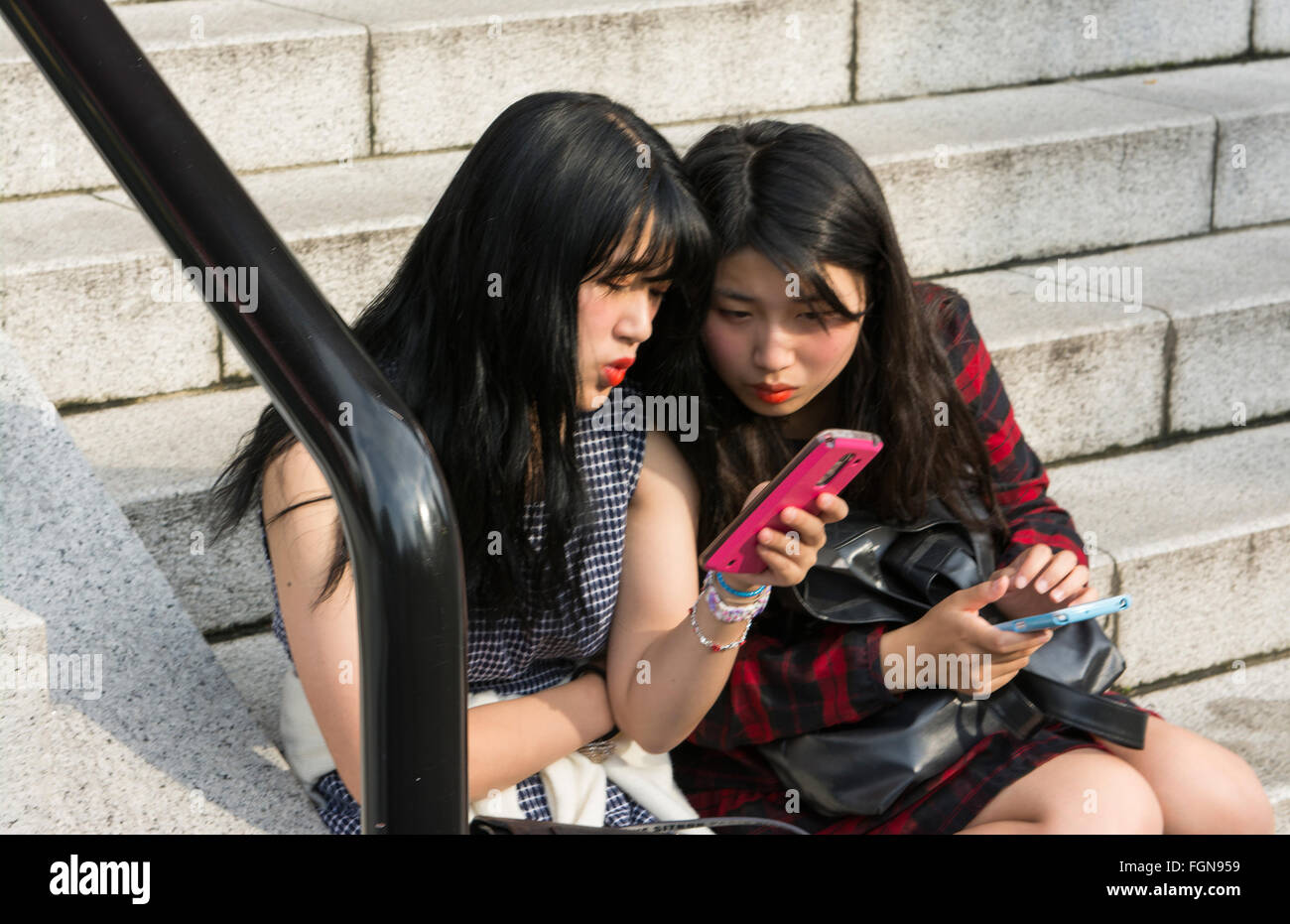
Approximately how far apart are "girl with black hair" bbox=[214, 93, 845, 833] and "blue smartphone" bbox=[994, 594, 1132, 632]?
42 cm

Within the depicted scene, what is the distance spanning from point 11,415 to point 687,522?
104 centimetres

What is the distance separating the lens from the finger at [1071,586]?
215 cm

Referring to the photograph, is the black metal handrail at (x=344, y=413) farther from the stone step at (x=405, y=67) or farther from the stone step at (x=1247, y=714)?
the stone step at (x=1247, y=714)

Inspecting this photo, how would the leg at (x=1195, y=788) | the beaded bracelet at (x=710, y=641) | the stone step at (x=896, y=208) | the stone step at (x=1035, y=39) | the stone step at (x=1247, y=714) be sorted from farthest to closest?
the stone step at (x=1035, y=39)
the stone step at (x=1247, y=714)
the stone step at (x=896, y=208)
the leg at (x=1195, y=788)
the beaded bracelet at (x=710, y=641)

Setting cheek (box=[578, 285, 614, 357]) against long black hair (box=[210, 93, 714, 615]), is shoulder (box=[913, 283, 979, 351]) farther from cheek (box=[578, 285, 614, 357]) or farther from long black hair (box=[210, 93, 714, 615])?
cheek (box=[578, 285, 614, 357])

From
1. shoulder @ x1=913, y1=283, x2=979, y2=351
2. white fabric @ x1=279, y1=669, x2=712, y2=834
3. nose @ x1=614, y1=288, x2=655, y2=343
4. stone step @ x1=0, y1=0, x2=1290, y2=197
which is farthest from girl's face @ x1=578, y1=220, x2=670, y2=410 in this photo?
stone step @ x1=0, y1=0, x2=1290, y2=197

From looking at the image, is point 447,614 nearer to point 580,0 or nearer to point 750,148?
point 750,148

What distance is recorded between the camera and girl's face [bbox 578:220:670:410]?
1.92 m

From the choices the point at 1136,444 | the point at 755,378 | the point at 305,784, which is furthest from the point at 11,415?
the point at 1136,444

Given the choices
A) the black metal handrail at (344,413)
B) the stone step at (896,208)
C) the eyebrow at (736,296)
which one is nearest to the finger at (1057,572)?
the eyebrow at (736,296)

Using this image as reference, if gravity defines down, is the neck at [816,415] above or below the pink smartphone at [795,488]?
below

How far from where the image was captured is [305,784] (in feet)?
6.77
